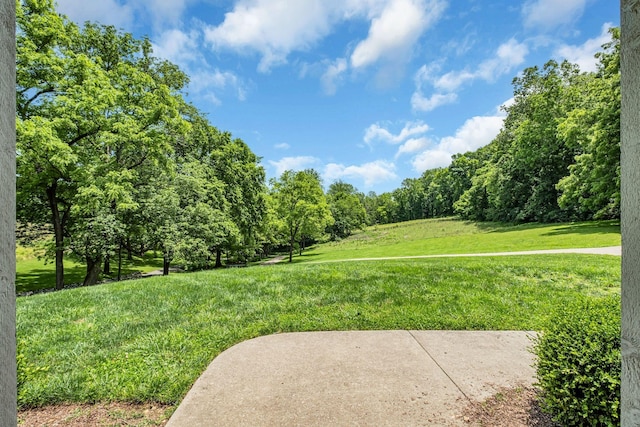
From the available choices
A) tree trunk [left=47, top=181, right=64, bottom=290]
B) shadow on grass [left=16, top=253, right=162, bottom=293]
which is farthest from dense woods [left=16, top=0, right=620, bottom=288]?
shadow on grass [left=16, top=253, right=162, bottom=293]

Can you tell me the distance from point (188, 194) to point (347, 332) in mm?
14210

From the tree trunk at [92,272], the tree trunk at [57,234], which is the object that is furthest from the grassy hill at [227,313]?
the tree trunk at [92,272]

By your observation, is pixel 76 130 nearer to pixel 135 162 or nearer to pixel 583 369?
pixel 135 162

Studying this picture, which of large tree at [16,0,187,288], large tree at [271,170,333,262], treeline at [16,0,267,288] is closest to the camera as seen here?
large tree at [16,0,187,288]

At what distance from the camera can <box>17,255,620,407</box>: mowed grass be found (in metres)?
3.24

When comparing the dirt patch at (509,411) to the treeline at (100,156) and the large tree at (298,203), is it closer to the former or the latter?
the treeline at (100,156)

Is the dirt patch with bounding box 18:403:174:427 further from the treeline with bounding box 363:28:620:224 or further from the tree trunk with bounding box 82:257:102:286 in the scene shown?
the treeline with bounding box 363:28:620:224

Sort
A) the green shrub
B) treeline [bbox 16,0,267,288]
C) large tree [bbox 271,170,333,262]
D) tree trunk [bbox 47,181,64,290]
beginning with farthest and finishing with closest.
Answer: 1. large tree [bbox 271,170,333,262]
2. tree trunk [bbox 47,181,64,290]
3. treeline [bbox 16,0,267,288]
4. the green shrub

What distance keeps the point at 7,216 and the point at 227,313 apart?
14.7 feet

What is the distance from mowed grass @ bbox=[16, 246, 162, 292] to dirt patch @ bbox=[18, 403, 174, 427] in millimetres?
13772

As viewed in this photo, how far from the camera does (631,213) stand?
114 cm

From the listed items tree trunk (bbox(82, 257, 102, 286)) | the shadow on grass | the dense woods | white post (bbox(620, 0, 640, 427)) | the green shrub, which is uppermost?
the dense woods

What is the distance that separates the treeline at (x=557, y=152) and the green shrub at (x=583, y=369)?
21019 mm

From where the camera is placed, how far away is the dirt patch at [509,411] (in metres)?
2.46
